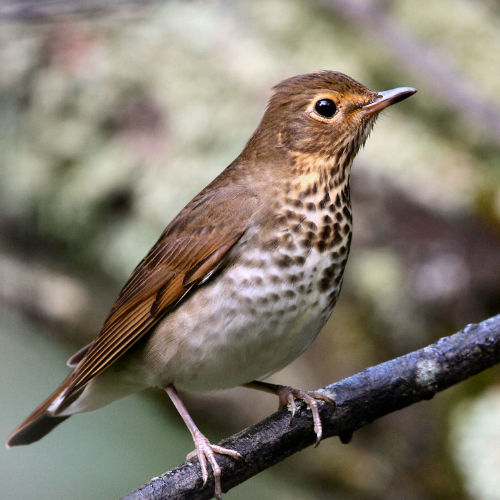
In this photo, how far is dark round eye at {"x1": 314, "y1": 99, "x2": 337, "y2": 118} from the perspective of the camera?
3121 millimetres

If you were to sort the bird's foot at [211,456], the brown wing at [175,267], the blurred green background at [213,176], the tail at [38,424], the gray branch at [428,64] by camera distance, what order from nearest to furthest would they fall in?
the bird's foot at [211,456] → the brown wing at [175,267] → the tail at [38,424] → the blurred green background at [213,176] → the gray branch at [428,64]

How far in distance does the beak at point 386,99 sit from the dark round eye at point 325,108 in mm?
103

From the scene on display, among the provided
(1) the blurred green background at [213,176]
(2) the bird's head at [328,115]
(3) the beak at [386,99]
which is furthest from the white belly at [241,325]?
(1) the blurred green background at [213,176]

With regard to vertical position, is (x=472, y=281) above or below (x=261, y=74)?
below

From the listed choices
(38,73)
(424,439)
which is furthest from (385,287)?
(38,73)

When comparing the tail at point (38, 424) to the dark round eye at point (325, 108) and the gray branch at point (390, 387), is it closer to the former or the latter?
the gray branch at point (390, 387)

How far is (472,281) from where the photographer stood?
4.39m

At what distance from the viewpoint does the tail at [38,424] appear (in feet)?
10.8

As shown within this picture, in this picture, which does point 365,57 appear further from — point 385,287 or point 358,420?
point 358,420

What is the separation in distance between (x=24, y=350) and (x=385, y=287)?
5.96 feet

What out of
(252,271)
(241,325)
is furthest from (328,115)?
(241,325)

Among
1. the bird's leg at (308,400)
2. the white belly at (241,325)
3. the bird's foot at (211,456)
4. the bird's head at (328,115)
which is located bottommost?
the bird's leg at (308,400)

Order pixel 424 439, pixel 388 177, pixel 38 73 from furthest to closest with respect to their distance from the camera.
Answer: pixel 38 73 < pixel 388 177 < pixel 424 439

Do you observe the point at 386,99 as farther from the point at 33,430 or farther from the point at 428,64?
the point at 428,64
